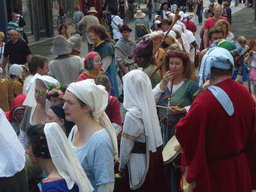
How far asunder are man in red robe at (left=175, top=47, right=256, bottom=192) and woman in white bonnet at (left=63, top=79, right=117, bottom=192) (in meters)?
0.65

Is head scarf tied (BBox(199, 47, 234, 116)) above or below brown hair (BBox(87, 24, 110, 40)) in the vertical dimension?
above

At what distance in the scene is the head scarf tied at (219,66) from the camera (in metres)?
3.40

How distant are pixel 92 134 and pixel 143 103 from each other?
36.3 inches

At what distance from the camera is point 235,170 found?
353 cm

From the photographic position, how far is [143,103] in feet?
13.6

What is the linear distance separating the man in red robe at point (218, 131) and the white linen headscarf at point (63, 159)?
1.06 m

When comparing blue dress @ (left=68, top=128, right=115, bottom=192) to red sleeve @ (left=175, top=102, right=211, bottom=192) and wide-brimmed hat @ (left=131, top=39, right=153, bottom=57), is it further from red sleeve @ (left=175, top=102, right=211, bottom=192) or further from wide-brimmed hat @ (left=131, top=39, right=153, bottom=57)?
wide-brimmed hat @ (left=131, top=39, right=153, bottom=57)

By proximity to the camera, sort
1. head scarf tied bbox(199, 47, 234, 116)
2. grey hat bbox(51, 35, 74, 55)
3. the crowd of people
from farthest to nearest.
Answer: grey hat bbox(51, 35, 74, 55) → head scarf tied bbox(199, 47, 234, 116) → the crowd of people

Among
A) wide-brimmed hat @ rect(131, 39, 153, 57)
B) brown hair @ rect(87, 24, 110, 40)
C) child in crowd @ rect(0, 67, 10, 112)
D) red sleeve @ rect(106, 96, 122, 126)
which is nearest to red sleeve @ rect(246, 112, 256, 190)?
red sleeve @ rect(106, 96, 122, 126)

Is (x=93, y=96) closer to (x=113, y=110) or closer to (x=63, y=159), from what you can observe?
(x=63, y=159)

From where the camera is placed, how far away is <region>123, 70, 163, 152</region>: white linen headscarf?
4121 millimetres

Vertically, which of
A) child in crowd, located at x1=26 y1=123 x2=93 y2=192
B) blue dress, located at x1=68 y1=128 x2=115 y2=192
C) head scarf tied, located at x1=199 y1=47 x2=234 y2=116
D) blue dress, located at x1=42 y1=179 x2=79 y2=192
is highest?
head scarf tied, located at x1=199 y1=47 x2=234 y2=116

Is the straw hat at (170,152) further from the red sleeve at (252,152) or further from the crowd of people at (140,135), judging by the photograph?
the red sleeve at (252,152)

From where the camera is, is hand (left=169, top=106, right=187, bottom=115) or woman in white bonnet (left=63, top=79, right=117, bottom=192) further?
hand (left=169, top=106, right=187, bottom=115)
